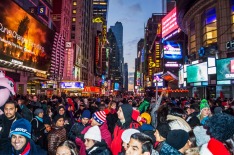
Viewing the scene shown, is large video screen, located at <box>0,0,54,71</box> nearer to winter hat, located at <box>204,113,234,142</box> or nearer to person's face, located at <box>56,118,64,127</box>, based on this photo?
person's face, located at <box>56,118,64,127</box>

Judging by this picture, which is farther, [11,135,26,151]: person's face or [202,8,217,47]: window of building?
[202,8,217,47]: window of building

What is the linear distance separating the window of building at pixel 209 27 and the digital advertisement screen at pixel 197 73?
5829mm

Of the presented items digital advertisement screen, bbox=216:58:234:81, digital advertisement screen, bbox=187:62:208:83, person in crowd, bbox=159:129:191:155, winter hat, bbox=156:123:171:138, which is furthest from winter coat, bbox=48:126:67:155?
digital advertisement screen, bbox=187:62:208:83

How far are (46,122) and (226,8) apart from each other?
33.3 metres

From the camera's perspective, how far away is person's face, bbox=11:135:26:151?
4012 mm

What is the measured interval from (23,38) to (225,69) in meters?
26.3

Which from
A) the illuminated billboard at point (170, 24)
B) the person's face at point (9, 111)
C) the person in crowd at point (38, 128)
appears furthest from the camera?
the illuminated billboard at point (170, 24)

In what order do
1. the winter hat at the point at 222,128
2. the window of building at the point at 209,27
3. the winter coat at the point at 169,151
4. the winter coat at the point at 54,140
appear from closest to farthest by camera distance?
the winter coat at the point at 169,151, the winter hat at the point at 222,128, the winter coat at the point at 54,140, the window of building at the point at 209,27

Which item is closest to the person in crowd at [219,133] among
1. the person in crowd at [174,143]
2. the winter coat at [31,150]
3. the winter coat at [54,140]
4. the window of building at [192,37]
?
the person in crowd at [174,143]

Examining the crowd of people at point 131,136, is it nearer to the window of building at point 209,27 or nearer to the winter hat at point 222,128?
the winter hat at point 222,128

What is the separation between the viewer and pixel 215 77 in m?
28.9

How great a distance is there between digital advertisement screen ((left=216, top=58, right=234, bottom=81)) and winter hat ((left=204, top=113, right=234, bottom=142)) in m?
25.7

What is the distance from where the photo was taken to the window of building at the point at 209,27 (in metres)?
36.1

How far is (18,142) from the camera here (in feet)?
13.2
